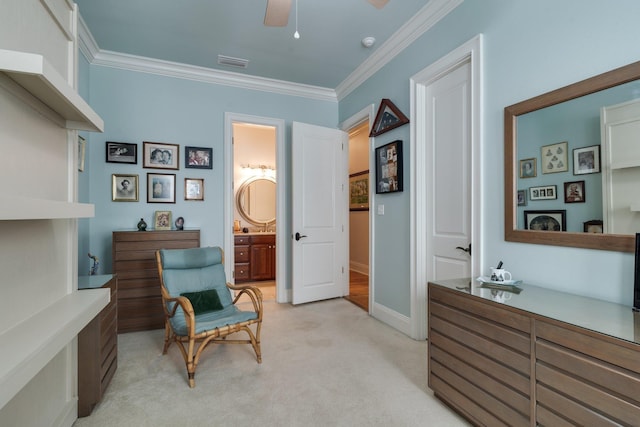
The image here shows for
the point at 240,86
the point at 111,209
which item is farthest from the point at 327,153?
the point at 111,209

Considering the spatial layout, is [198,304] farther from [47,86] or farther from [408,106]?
[408,106]

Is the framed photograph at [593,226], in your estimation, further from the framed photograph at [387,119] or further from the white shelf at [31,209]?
the white shelf at [31,209]

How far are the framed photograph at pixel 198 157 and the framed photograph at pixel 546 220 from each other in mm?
3241

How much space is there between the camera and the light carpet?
5.72 feet

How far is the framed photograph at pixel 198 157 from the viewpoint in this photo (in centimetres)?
364

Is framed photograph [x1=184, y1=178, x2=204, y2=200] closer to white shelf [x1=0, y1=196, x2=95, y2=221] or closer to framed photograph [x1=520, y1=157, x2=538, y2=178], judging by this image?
white shelf [x1=0, y1=196, x2=95, y2=221]

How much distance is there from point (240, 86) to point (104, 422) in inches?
139

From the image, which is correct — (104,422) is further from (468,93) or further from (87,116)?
(468,93)

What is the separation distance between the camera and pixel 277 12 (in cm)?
178

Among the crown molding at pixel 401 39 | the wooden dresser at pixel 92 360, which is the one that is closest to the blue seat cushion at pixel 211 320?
the wooden dresser at pixel 92 360

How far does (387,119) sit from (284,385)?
2.58 meters

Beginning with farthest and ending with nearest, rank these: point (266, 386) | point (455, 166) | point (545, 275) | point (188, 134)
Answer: point (188, 134) < point (455, 166) < point (266, 386) < point (545, 275)

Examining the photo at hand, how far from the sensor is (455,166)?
250 centimetres

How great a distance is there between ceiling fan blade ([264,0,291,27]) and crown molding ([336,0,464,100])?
1425 millimetres
